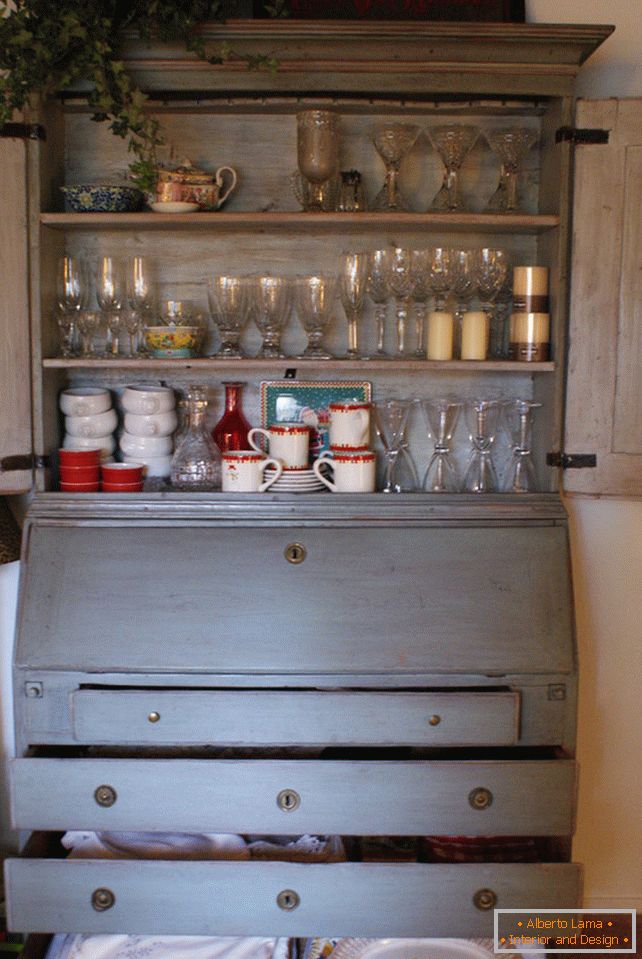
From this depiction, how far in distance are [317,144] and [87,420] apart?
0.84 metres

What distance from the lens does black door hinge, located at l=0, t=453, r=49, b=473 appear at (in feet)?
7.14

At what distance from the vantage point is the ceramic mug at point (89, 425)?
2.30 metres

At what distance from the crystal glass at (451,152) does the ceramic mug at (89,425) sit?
94cm

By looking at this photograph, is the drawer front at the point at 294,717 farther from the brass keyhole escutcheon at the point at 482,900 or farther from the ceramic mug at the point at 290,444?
the ceramic mug at the point at 290,444

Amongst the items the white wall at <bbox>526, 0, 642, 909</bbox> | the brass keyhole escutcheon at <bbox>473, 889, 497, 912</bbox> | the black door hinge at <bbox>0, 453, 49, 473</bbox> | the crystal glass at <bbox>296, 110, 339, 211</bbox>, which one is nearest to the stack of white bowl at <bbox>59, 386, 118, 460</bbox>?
the black door hinge at <bbox>0, 453, 49, 473</bbox>

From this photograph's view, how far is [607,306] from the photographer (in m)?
2.13

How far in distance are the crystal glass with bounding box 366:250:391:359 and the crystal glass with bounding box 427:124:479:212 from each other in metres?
0.19

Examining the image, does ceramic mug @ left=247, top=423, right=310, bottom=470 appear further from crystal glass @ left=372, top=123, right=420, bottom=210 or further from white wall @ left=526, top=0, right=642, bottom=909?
white wall @ left=526, top=0, right=642, bottom=909

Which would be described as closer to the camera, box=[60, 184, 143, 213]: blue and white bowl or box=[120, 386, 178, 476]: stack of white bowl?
box=[60, 184, 143, 213]: blue and white bowl

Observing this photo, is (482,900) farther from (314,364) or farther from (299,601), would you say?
(314,364)

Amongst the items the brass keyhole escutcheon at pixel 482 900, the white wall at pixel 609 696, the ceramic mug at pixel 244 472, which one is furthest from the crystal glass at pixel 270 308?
the brass keyhole escutcheon at pixel 482 900

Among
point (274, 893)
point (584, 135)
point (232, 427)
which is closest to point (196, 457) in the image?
point (232, 427)

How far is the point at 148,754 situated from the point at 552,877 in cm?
95

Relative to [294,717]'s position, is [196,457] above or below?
above
